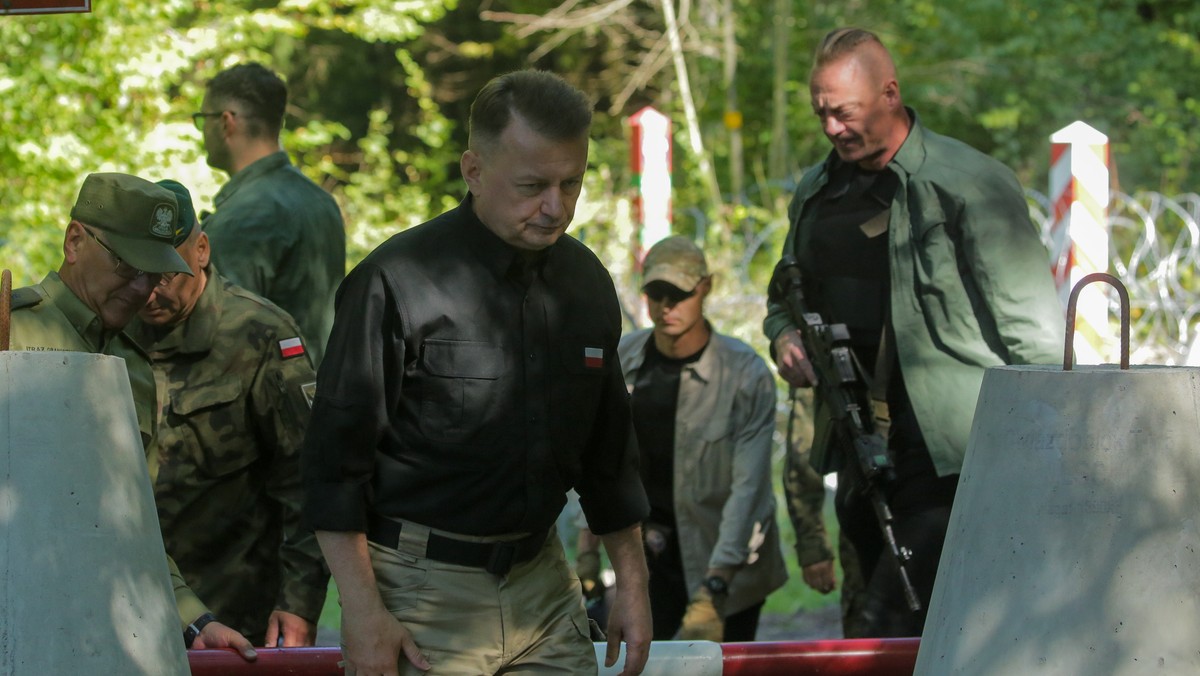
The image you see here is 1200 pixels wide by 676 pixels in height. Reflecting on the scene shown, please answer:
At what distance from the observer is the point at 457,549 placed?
312 centimetres

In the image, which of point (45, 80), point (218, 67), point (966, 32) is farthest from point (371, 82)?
point (45, 80)

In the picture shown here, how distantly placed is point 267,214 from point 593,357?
8.50ft

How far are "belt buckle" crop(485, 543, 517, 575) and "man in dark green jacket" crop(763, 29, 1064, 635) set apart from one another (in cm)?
189

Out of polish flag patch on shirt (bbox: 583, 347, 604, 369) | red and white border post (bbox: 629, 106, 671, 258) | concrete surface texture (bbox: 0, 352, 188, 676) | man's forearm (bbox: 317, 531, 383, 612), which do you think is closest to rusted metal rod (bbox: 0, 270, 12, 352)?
concrete surface texture (bbox: 0, 352, 188, 676)

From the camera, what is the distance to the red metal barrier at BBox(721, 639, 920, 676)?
149 inches

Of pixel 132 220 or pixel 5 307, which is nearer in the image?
pixel 5 307

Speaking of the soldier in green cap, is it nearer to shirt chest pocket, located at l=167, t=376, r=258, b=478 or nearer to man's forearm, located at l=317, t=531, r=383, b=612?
shirt chest pocket, located at l=167, t=376, r=258, b=478

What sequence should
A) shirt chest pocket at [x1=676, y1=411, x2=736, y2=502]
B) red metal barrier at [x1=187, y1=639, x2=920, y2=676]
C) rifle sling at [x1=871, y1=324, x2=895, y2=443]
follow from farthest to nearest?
shirt chest pocket at [x1=676, y1=411, x2=736, y2=502]
rifle sling at [x1=871, y1=324, x2=895, y2=443]
red metal barrier at [x1=187, y1=639, x2=920, y2=676]

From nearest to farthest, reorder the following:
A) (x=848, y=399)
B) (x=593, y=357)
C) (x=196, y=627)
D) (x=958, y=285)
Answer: (x=593, y=357)
(x=196, y=627)
(x=958, y=285)
(x=848, y=399)

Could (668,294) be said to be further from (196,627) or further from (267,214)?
(196,627)

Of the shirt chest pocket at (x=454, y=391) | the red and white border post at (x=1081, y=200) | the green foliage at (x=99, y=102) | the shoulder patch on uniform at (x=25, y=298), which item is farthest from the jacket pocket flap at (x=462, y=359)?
the green foliage at (x=99, y=102)

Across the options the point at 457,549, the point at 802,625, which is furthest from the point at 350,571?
the point at 802,625

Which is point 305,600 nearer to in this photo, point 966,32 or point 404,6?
point 404,6

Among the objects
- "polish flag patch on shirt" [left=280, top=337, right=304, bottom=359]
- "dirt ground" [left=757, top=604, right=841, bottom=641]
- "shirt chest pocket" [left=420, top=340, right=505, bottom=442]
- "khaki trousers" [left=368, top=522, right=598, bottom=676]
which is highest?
"shirt chest pocket" [left=420, top=340, right=505, bottom=442]
